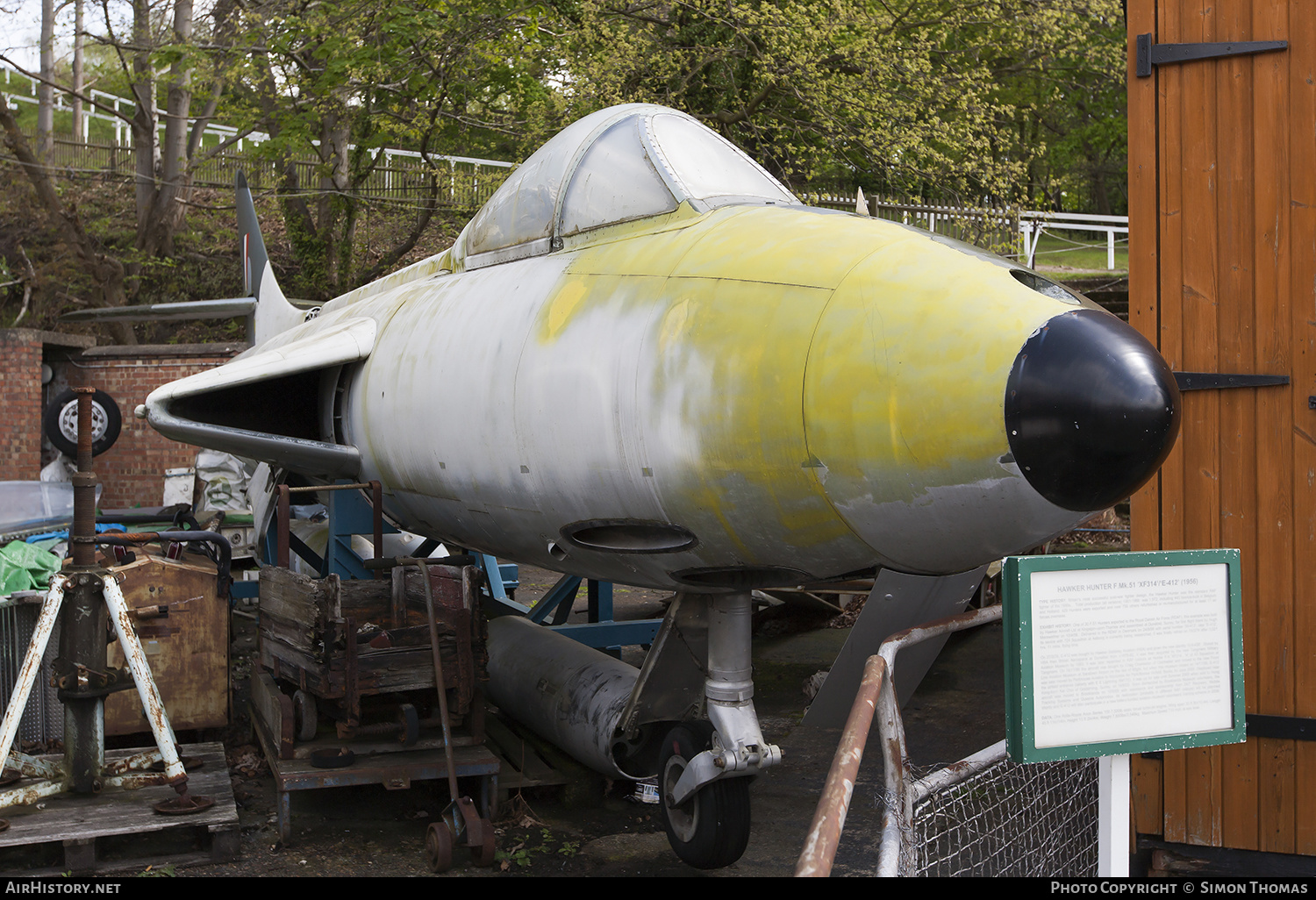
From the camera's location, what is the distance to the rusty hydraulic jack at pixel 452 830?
4340 millimetres

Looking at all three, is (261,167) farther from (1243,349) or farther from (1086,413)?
(1086,413)

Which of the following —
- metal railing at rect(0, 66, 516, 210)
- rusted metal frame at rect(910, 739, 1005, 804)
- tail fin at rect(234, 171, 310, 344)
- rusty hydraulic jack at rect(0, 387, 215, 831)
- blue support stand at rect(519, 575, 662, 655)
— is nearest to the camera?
rusted metal frame at rect(910, 739, 1005, 804)

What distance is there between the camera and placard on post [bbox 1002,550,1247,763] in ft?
8.13

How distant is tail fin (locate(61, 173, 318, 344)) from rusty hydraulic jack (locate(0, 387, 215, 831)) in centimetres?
459

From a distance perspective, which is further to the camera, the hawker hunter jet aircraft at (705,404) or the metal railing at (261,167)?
the metal railing at (261,167)

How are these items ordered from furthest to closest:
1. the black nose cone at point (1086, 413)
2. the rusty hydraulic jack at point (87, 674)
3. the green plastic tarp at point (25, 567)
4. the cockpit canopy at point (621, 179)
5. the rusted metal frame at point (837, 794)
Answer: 1. the green plastic tarp at point (25, 567)
2. the rusty hydraulic jack at point (87, 674)
3. the cockpit canopy at point (621, 179)
4. the black nose cone at point (1086, 413)
5. the rusted metal frame at point (837, 794)

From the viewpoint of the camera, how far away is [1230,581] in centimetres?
275

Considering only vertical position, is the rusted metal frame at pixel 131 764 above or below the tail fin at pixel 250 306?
below

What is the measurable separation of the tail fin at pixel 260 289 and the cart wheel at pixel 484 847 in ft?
17.7

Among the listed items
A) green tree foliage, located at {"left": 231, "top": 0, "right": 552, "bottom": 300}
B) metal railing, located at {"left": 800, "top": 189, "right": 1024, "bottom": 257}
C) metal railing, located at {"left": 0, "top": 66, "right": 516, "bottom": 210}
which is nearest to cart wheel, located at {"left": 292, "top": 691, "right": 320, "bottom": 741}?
metal railing, located at {"left": 800, "top": 189, "right": 1024, "bottom": 257}

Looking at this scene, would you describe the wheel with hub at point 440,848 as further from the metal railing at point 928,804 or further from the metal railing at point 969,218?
the metal railing at point 969,218

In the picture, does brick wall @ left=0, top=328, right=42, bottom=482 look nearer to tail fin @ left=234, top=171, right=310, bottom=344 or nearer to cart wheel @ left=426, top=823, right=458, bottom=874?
tail fin @ left=234, top=171, right=310, bottom=344

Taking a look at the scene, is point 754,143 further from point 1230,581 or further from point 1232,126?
point 1230,581

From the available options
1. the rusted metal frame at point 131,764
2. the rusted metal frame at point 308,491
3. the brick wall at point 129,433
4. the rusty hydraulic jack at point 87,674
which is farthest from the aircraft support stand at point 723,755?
the brick wall at point 129,433
